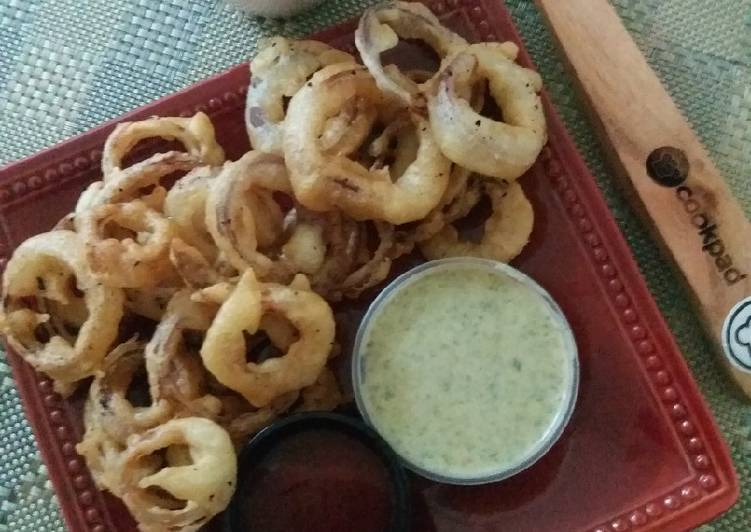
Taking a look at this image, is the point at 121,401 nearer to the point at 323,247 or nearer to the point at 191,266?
the point at 191,266

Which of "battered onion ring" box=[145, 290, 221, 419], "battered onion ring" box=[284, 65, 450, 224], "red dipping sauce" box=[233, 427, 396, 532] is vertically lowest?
"red dipping sauce" box=[233, 427, 396, 532]

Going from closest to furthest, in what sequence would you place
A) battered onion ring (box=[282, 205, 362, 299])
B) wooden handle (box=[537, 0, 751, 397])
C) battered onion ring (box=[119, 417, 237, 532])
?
battered onion ring (box=[119, 417, 237, 532]), battered onion ring (box=[282, 205, 362, 299]), wooden handle (box=[537, 0, 751, 397])

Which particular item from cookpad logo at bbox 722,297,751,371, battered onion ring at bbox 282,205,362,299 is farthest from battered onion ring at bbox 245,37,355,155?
cookpad logo at bbox 722,297,751,371

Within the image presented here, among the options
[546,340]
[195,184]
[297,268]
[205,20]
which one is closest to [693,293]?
[546,340]

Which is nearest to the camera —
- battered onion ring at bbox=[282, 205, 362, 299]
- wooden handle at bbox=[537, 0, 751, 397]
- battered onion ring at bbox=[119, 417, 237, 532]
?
battered onion ring at bbox=[119, 417, 237, 532]

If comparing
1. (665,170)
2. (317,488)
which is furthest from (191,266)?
(665,170)

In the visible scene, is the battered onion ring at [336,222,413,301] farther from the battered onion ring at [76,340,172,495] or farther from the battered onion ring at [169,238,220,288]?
the battered onion ring at [76,340,172,495]

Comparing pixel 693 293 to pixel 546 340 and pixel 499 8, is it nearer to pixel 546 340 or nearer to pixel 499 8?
pixel 546 340
